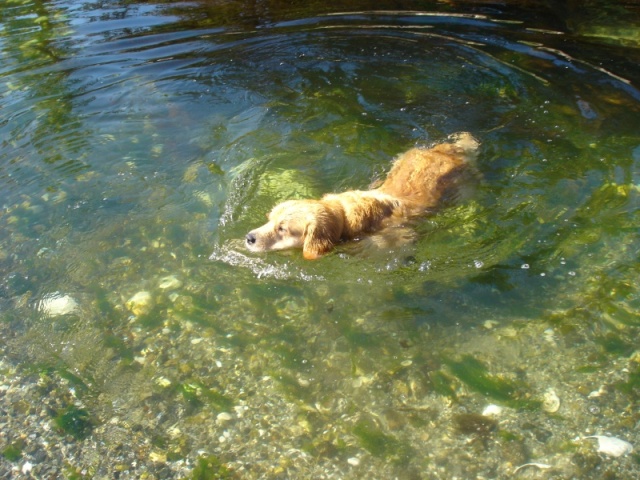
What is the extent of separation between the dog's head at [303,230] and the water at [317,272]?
178mm

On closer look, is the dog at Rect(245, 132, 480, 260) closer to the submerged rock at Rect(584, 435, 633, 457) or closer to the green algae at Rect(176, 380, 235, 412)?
the green algae at Rect(176, 380, 235, 412)

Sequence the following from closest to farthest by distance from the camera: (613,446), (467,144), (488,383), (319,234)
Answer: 1. (613,446)
2. (488,383)
3. (319,234)
4. (467,144)

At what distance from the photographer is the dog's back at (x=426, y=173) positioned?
593 cm

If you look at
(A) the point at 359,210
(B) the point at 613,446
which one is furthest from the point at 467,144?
(B) the point at 613,446

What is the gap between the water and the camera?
396 centimetres

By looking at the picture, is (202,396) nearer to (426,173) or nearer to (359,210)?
(359,210)

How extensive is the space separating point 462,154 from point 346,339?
292 centimetres

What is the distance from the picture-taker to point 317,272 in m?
5.43

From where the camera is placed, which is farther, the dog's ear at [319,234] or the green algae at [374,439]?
the dog's ear at [319,234]

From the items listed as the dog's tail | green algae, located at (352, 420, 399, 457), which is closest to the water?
green algae, located at (352, 420, 399, 457)

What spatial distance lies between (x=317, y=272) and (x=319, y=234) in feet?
1.18

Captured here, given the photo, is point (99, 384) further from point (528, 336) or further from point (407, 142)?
point (407, 142)

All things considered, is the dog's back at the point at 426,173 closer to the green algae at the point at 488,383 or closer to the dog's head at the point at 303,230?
the dog's head at the point at 303,230

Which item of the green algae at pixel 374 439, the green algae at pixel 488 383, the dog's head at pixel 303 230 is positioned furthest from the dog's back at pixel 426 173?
the green algae at pixel 374 439
